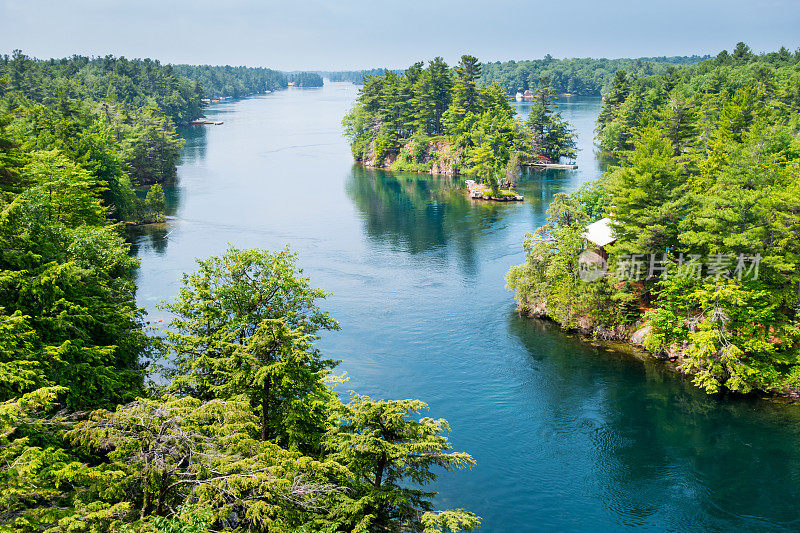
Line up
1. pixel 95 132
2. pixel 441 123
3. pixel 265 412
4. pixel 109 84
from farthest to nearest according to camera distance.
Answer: pixel 109 84 < pixel 441 123 < pixel 95 132 < pixel 265 412

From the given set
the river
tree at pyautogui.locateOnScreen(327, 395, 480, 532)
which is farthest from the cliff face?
tree at pyautogui.locateOnScreen(327, 395, 480, 532)

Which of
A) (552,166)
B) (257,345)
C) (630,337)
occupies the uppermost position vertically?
(552,166)

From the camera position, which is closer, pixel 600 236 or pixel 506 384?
pixel 506 384

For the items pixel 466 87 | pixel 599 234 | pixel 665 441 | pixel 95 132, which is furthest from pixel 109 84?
pixel 665 441

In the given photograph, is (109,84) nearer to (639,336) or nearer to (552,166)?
(552,166)

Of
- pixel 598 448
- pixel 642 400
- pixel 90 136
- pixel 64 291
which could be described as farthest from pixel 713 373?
pixel 90 136

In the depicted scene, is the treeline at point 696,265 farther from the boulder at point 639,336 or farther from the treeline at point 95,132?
the treeline at point 95,132

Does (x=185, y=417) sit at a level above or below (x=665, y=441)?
above

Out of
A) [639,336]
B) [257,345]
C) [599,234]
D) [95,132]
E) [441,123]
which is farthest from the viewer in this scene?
[441,123]

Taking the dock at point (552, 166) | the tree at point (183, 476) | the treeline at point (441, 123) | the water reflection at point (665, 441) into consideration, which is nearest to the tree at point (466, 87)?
the treeline at point (441, 123)
